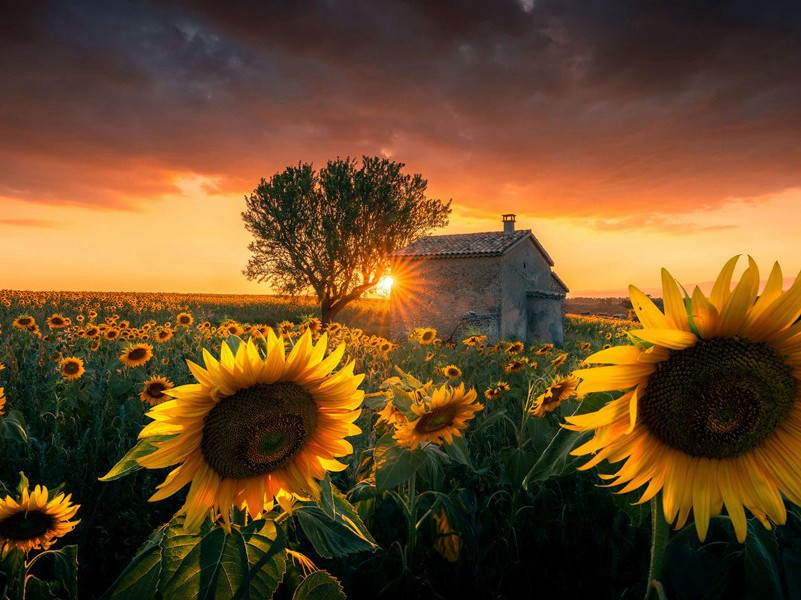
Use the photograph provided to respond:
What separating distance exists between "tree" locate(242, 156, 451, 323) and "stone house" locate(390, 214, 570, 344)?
3.73 m

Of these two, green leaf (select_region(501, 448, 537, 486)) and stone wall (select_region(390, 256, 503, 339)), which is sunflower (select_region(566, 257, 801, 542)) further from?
stone wall (select_region(390, 256, 503, 339))

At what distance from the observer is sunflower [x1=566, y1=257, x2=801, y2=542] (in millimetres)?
1170

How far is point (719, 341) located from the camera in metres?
1.26

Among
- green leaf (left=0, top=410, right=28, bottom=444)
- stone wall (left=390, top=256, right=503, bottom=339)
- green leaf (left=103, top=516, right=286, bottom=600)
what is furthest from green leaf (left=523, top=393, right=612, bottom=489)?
stone wall (left=390, top=256, right=503, bottom=339)

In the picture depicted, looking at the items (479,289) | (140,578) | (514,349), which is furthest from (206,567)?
(479,289)

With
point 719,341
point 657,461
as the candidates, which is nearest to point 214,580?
point 657,461

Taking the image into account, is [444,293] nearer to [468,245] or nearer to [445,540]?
[468,245]

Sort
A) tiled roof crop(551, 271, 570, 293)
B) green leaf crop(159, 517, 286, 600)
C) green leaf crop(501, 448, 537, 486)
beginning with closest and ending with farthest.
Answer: green leaf crop(159, 517, 286, 600) < green leaf crop(501, 448, 537, 486) < tiled roof crop(551, 271, 570, 293)

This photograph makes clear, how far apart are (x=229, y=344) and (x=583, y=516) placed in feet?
7.62

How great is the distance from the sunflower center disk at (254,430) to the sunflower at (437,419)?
2.86 ft

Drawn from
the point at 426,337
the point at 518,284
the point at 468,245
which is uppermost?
the point at 468,245

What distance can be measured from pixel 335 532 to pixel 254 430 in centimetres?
39

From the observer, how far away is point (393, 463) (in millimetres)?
2100

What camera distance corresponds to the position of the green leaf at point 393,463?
201 centimetres
